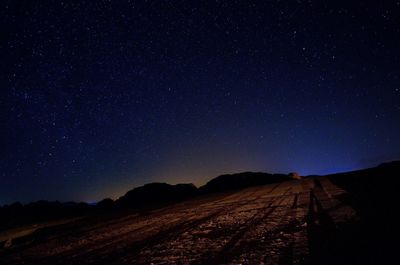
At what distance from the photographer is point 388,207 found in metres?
7.60

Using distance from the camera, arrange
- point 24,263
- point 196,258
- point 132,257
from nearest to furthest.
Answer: point 196,258 → point 132,257 → point 24,263

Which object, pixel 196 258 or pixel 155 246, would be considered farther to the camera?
pixel 155 246

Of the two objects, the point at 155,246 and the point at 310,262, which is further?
the point at 155,246

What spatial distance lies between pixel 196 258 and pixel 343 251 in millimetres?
2652

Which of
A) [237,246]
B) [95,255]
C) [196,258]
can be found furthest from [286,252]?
[95,255]

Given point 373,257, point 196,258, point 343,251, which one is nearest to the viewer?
point 373,257

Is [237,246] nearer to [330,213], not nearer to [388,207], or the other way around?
[330,213]

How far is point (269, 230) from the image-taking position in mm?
7145

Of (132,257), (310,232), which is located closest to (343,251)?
(310,232)

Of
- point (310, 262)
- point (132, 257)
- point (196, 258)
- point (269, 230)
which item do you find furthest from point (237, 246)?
point (132, 257)

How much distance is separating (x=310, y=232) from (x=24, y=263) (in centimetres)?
822

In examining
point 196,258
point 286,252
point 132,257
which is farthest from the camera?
point 132,257

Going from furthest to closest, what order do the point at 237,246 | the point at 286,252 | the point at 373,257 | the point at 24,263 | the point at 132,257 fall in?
1. the point at 24,263
2. the point at 132,257
3. the point at 237,246
4. the point at 286,252
5. the point at 373,257

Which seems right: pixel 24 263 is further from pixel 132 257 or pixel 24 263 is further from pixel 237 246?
pixel 237 246
